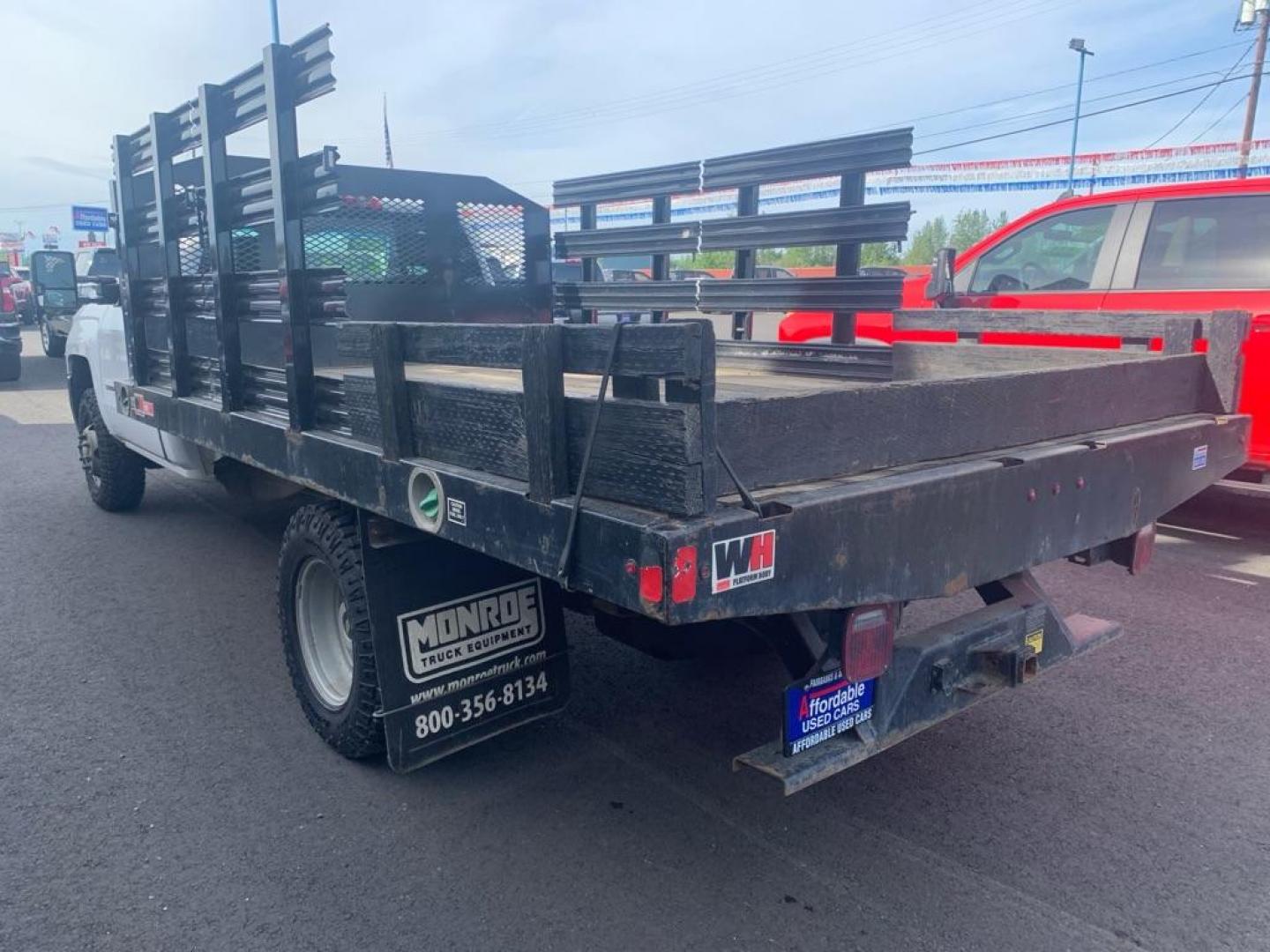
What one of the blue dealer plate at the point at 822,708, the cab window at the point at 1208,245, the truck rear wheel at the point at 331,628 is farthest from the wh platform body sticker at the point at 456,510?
the cab window at the point at 1208,245

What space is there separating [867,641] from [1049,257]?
5174 mm

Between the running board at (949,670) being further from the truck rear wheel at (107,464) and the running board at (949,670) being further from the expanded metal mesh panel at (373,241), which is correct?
the truck rear wheel at (107,464)

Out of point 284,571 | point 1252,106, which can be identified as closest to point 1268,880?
point 284,571

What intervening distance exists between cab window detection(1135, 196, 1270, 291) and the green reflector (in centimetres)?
527

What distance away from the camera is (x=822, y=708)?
2430mm

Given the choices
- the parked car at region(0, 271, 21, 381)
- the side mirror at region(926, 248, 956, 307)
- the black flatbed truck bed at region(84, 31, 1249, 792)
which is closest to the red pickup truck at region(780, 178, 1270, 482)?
the side mirror at region(926, 248, 956, 307)

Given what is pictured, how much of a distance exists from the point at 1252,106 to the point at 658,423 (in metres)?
30.9

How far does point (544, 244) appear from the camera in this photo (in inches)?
210

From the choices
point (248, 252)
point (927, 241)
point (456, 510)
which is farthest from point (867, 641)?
point (927, 241)

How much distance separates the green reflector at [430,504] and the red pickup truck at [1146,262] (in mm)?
3484

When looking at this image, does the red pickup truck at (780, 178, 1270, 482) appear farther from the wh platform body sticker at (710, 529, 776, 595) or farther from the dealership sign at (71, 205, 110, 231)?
the dealership sign at (71, 205, 110, 231)

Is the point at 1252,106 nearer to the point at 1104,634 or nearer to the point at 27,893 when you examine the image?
the point at 1104,634

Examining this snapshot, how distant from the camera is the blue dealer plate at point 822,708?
2367mm

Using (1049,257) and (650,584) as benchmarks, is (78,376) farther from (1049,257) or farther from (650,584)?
(1049,257)
